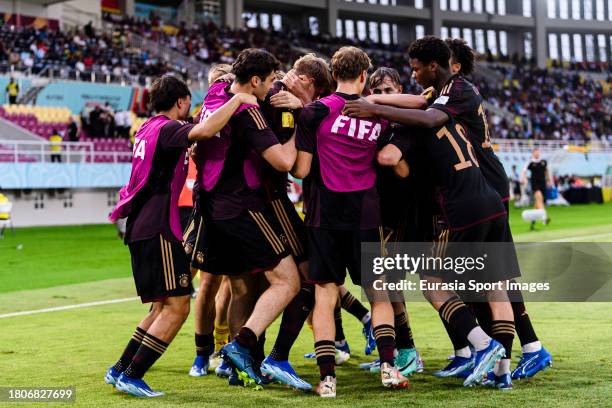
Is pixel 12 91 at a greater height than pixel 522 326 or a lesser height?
greater

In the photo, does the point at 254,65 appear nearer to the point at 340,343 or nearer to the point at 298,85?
the point at 298,85

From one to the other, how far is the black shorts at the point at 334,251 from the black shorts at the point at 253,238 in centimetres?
26

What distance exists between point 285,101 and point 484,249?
170 cm

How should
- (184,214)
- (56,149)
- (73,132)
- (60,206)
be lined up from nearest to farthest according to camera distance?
(184,214) → (56,149) → (60,206) → (73,132)

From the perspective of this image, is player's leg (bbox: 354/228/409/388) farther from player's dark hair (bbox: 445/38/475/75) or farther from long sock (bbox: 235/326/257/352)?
player's dark hair (bbox: 445/38/475/75)

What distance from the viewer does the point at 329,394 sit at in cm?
543

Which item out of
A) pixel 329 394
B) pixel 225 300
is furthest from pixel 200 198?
pixel 329 394

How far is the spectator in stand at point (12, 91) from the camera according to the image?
3155 cm

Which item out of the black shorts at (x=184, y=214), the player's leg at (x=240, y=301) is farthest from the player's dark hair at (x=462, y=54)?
the black shorts at (x=184, y=214)

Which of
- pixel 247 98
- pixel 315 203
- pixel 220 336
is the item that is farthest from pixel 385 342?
pixel 247 98

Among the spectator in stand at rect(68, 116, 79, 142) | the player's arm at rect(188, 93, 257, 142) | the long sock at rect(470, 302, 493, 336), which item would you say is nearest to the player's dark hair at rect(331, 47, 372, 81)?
the player's arm at rect(188, 93, 257, 142)

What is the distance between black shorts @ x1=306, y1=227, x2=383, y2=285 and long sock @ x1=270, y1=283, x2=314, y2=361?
0.33m

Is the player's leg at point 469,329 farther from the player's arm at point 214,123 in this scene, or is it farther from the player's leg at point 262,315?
the player's arm at point 214,123

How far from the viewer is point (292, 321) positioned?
5.98m
